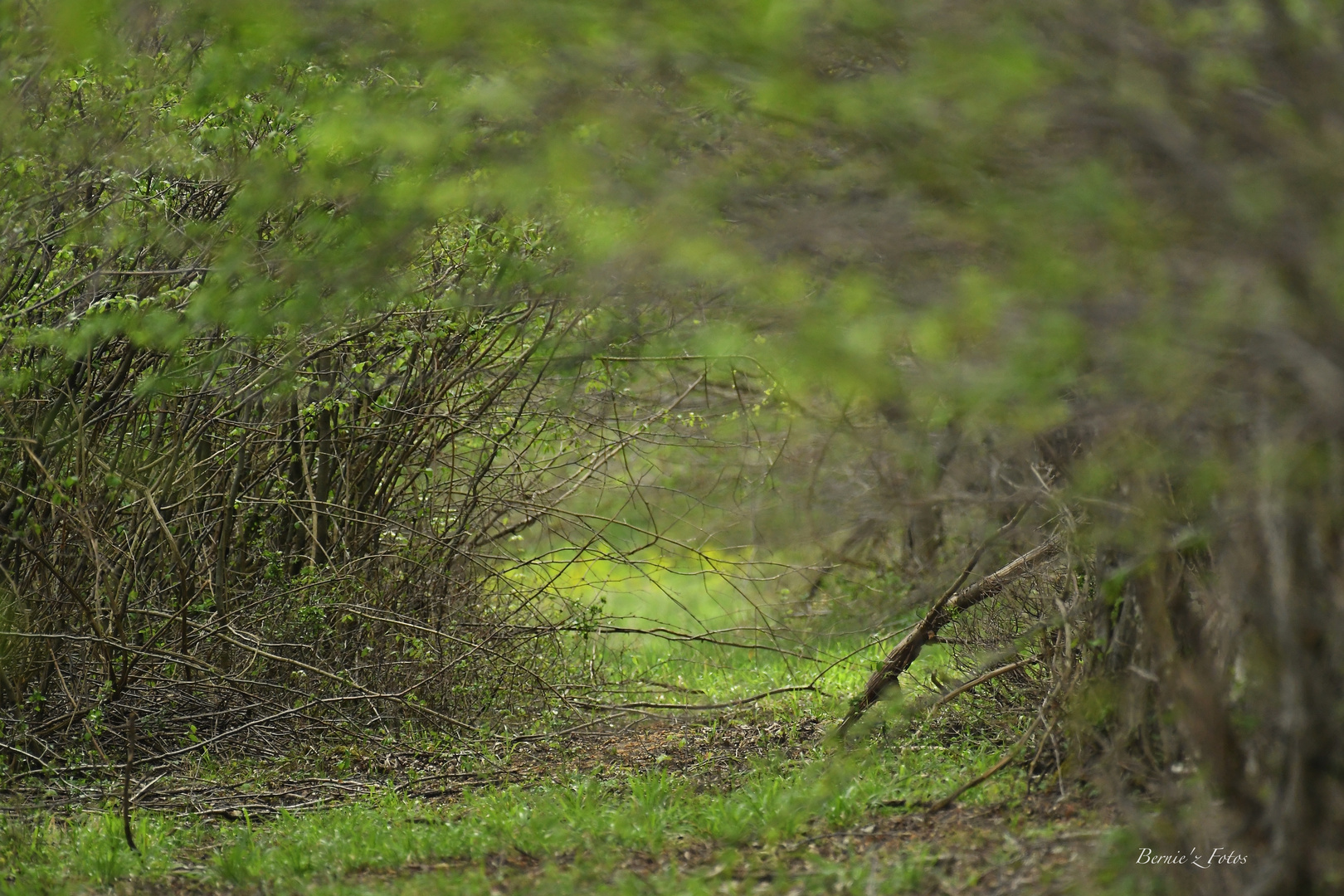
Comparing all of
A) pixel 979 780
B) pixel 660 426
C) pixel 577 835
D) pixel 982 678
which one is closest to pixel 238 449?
pixel 660 426

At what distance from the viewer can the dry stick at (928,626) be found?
554 cm

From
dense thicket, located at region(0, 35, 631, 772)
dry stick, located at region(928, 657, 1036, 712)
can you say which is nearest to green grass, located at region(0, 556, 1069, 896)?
dry stick, located at region(928, 657, 1036, 712)

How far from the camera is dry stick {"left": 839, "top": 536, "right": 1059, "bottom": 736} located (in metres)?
5.54

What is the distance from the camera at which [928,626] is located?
235 inches

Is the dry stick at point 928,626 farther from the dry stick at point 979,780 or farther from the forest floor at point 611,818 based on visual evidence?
the dry stick at point 979,780

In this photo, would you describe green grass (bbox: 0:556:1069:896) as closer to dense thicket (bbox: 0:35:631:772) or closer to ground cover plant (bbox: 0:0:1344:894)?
ground cover plant (bbox: 0:0:1344:894)

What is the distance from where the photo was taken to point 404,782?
6402 mm

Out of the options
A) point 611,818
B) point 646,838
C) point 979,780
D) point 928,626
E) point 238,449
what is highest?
point 979,780

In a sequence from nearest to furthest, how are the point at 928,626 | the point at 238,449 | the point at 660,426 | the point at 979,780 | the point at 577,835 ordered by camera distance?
the point at 979,780
the point at 577,835
the point at 928,626
the point at 238,449
the point at 660,426

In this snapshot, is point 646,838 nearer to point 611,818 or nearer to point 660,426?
point 611,818
